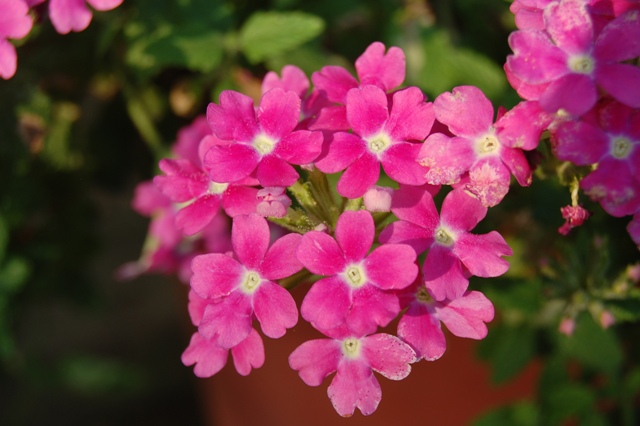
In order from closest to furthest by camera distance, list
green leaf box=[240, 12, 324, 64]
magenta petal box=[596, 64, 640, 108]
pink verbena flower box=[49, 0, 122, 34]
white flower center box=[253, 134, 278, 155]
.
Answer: magenta petal box=[596, 64, 640, 108] → white flower center box=[253, 134, 278, 155] → pink verbena flower box=[49, 0, 122, 34] → green leaf box=[240, 12, 324, 64]

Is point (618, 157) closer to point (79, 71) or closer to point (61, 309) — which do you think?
point (79, 71)

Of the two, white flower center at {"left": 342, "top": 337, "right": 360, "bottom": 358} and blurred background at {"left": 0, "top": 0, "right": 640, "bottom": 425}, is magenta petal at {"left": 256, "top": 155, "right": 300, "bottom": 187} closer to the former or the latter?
white flower center at {"left": 342, "top": 337, "right": 360, "bottom": 358}

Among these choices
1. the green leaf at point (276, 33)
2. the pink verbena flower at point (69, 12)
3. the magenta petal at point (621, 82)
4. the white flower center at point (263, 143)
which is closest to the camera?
the magenta petal at point (621, 82)

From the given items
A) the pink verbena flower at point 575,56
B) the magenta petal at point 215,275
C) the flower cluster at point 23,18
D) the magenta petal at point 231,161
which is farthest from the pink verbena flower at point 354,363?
the flower cluster at point 23,18

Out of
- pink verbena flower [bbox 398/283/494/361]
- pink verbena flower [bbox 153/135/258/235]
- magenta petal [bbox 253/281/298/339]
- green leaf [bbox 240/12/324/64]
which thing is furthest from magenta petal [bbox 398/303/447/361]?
green leaf [bbox 240/12/324/64]

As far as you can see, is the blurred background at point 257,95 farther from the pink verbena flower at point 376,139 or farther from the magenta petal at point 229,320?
the magenta petal at point 229,320

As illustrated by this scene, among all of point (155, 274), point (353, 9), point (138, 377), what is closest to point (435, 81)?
point (353, 9)
